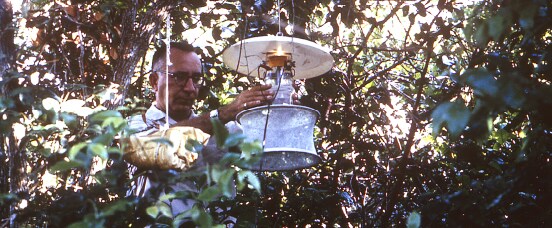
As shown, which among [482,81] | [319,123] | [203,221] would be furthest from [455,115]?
[319,123]

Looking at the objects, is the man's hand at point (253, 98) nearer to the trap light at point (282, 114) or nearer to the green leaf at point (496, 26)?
the trap light at point (282, 114)

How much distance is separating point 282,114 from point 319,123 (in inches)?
61.1

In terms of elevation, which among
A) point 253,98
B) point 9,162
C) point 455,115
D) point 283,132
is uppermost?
point 253,98

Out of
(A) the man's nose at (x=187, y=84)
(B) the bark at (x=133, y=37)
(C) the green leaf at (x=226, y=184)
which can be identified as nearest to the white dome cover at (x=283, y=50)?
(B) the bark at (x=133, y=37)

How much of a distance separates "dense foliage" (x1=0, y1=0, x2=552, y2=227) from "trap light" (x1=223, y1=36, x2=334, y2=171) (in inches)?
9.0

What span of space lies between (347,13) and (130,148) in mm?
1959

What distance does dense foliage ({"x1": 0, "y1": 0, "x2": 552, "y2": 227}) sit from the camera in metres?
1.04

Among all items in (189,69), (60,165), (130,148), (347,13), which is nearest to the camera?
(60,165)

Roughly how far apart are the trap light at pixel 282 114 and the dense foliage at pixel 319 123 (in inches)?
9.0

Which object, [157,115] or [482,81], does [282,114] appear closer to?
[157,115]

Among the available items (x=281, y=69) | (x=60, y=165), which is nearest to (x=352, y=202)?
(x=281, y=69)

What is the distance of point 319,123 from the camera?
3525mm

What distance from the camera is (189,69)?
9.28ft

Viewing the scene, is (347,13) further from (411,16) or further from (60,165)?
(60,165)
